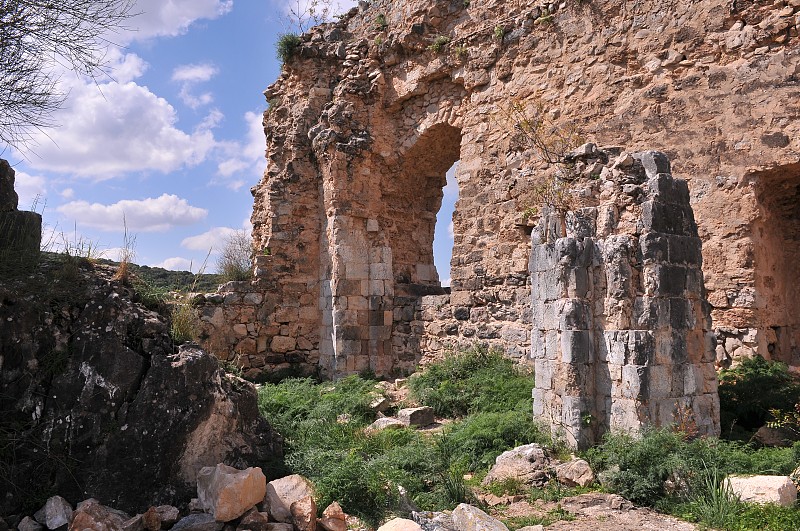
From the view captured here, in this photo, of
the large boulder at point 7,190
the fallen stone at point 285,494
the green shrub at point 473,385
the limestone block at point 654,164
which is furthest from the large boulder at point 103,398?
the limestone block at point 654,164

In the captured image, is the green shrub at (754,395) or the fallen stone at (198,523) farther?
the green shrub at (754,395)

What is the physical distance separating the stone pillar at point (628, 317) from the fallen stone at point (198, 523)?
3271mm

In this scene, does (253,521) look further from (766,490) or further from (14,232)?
(766,490)

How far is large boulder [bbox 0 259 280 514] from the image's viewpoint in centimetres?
385

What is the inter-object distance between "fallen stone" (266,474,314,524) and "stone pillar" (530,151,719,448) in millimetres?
2637

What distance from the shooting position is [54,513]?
363cm

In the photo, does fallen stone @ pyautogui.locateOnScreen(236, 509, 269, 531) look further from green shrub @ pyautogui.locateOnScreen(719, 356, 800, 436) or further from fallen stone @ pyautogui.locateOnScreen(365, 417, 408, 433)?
green shrub @ pyautogui.locateOnScreen(719, 356, 800, 436)

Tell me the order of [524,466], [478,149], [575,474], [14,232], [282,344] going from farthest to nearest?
[282,344]
[478,149]
[524,466]
[575,474]
[14,232]

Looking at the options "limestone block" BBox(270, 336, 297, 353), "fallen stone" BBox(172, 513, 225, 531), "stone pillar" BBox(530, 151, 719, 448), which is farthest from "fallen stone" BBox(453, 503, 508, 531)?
"limestone block" BBox(270, 336, 297, 353)

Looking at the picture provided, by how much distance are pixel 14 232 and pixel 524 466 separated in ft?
14.5

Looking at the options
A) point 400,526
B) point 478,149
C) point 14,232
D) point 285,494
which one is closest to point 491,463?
point 400,526

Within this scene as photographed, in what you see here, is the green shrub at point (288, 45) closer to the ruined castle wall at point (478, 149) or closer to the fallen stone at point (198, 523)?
the ruined castle wall at point (478, 149)

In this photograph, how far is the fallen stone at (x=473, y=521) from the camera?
153 inches

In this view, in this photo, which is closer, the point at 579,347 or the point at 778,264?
the point at 579,347
